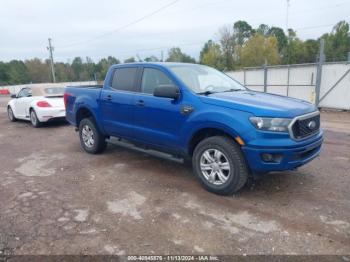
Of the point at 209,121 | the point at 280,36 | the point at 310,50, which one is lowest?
the point at 209,121

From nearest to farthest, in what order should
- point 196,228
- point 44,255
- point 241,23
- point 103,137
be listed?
point 44,255 → point 196,228 → point 103,137 → point 241,23

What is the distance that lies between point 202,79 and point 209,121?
3.68 ft

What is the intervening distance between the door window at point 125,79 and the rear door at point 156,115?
0.25 metres

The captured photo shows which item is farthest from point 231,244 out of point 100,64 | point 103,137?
point 100,64

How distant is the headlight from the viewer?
3.67 m

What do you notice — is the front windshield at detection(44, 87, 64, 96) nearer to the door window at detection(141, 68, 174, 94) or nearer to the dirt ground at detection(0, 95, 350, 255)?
the dirt ground at detection(0, 95, 350, 255)

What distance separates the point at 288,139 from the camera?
3.69m

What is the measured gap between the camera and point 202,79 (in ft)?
16.1

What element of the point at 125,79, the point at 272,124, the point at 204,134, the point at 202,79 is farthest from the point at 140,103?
the point at 272,124

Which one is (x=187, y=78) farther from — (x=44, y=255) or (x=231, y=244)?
(x=44, y=255)

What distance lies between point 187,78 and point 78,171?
8.50 ft

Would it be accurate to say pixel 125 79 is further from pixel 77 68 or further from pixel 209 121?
pixel 77 68

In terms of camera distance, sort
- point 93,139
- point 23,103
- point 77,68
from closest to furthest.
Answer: point 93,139
point 23,103
point 77,68

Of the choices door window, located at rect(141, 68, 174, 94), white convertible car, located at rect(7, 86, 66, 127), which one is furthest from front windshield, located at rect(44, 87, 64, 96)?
door window, located at rect(141, 68, 174, 94)
